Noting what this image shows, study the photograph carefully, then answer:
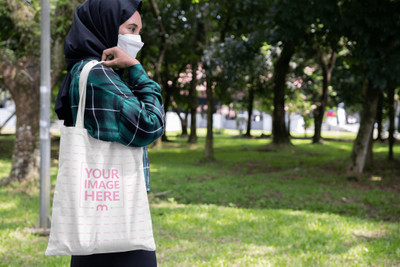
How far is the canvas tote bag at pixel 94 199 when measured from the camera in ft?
5.90

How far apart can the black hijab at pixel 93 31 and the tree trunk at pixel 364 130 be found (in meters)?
9.96

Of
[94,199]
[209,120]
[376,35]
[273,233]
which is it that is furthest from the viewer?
[209,120]

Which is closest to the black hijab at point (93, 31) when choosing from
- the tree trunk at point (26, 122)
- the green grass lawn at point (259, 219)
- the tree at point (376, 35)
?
the green grass lawn at point (259, 219)

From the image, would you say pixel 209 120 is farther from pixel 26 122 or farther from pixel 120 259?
pixel 120 259

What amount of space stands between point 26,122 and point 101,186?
26.0ft

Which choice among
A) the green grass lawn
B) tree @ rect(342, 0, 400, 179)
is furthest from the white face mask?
tree @ rect(342, 0, 400, 179)

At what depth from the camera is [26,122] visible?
9.00 meters

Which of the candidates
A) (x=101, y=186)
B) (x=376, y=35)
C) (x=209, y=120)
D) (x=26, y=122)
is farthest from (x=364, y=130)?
(x=101, y=186)

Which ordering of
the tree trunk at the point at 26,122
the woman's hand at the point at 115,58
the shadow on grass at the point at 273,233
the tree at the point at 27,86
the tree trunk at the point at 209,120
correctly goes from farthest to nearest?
the tree trunk at the point at 209,120 → the tree trunk at the point at 26,122 → the tree at the point at 27,86 → the shadow on grass at the point at 273,233 → the woman's hand at the point at 115,58

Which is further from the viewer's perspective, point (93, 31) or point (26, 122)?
point (26, 122)

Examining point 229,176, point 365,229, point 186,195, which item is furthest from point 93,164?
point 229,176

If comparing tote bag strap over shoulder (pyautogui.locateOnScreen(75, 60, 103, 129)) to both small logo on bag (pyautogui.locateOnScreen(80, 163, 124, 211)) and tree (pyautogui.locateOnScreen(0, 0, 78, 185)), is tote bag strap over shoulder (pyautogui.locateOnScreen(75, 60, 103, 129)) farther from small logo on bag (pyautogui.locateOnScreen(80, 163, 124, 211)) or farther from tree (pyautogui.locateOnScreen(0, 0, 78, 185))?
tree (pyautogui.locateOnScreen(0, 0, 78, 185))

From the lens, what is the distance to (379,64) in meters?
9.37

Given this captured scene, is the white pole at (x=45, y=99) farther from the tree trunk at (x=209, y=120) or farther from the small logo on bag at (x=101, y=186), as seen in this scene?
the tree trunk at (x=209, y=120)
